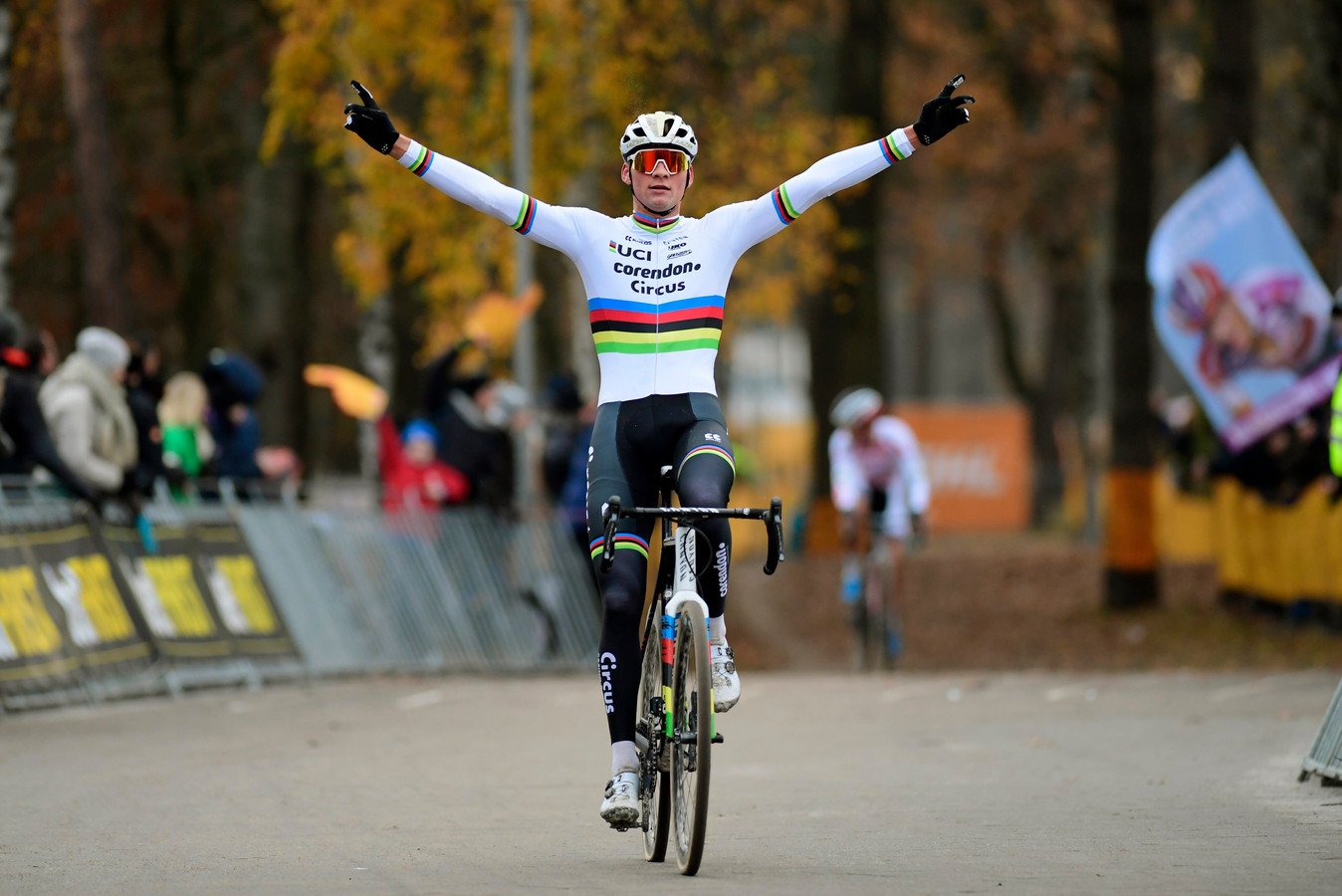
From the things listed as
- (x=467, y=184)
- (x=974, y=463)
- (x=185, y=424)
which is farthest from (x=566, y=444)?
(x=974, y=463)

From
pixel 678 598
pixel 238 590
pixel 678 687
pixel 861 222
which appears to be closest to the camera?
pixel 678 687

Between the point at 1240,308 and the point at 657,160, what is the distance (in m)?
11.7

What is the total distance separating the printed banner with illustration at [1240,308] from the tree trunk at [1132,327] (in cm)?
328

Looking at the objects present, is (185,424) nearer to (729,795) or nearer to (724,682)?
(729,795)

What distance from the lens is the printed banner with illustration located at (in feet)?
61.4

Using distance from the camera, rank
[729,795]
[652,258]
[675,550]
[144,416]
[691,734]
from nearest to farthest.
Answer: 1. [691,734]
2. [675,550]
3. [652,258]
4. [729,795]
5. [144,416]

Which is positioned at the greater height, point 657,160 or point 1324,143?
point 1324,143

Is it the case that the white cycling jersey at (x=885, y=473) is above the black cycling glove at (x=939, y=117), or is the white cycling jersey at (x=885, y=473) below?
below

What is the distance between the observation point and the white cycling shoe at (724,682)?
771 cm

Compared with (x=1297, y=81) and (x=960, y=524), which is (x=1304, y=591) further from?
(x=960, y=524)

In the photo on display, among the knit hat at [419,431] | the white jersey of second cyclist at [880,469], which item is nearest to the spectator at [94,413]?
the knit hat at [419,431]

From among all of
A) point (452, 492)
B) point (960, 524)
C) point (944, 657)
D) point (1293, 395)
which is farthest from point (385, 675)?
point (960, 524)

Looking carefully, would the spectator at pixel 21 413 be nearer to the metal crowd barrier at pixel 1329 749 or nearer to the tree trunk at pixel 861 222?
the metal crowd barrier at pixel 1329 749

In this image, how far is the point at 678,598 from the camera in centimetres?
778
